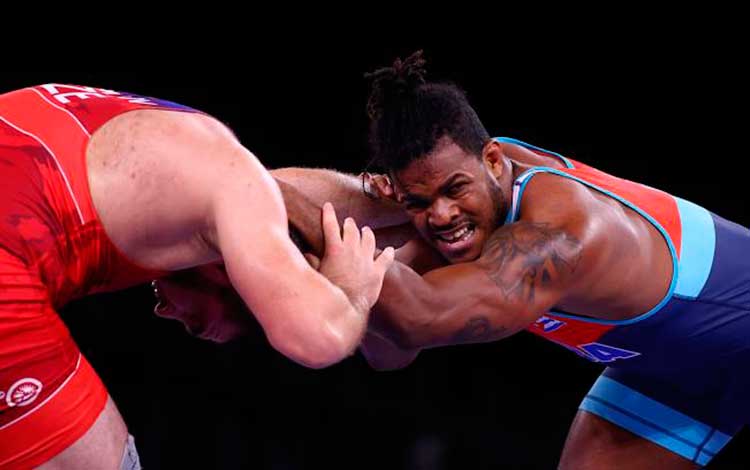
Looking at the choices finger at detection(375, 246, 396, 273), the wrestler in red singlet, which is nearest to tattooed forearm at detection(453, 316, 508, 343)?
finger at detection(375, 246, 396, 273)

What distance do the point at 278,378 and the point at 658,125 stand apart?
254cm

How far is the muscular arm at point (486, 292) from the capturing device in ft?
8.56

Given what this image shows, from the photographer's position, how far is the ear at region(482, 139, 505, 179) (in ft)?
9.85

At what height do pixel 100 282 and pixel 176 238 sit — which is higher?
pixel 176 238

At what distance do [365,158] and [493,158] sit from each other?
135 inches

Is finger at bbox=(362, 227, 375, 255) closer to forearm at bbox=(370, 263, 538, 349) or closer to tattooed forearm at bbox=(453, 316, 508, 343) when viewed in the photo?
forearm at bbox=(370, 263, 538, 349)

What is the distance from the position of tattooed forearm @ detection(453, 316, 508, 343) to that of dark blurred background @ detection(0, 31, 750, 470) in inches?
130

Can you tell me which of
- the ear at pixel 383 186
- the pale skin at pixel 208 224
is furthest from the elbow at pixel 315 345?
the ear at pixel 383 186

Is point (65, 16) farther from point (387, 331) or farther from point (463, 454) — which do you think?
point (387, 331)

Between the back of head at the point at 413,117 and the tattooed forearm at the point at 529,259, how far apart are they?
370 millimetres

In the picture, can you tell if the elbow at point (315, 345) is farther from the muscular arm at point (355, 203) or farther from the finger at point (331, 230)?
the muscular arm at point (355, 203)

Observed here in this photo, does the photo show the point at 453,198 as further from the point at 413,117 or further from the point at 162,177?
the point at 162,177

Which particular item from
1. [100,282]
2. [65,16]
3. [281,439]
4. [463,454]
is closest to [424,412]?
[463,454]

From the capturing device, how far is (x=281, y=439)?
595 centimetres
